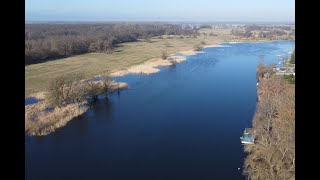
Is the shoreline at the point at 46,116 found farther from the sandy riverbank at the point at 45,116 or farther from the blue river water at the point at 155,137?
the blue river water at the point at 155,137

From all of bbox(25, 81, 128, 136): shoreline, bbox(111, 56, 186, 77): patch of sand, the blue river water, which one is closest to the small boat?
the blue river water

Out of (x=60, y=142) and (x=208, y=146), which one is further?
(x=60, y=142)

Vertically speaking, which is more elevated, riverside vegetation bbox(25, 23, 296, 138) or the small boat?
riverside vegetation bbox(25, 23, 296, 138)

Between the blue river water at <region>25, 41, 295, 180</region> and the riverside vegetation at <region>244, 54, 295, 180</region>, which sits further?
the blue river water at <region>25, 41, 295, 180</region>

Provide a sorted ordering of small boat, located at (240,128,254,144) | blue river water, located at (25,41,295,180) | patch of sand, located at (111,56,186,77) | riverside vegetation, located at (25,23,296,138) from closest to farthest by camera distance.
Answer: blue river water, located at (25,41,295,180)
small boat, located at (240,128,254,144)
riverside vegetation, located at (25,23,296,138)
patch of sand, located at (111,56,186,77)

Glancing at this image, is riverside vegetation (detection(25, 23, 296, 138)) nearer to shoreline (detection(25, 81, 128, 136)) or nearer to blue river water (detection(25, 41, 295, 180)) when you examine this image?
shoreline (detection(25, 81, 128, 136))
